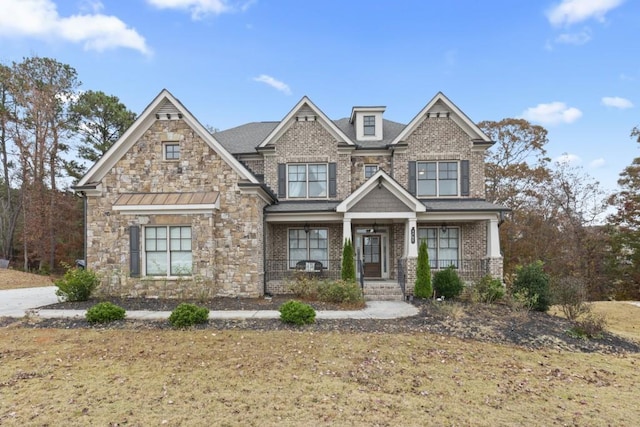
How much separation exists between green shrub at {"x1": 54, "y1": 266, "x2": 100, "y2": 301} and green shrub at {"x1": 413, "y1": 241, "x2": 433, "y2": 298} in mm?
11065

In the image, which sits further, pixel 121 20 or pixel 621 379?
pixel 121 20

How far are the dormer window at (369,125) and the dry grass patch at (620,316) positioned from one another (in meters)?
10.0

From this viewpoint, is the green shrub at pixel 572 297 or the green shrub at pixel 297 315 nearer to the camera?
the green shrub at pixel 297 315

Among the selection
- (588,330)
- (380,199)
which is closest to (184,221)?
(380,199)

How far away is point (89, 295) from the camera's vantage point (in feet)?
39.1

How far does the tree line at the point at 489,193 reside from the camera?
74.8 feet

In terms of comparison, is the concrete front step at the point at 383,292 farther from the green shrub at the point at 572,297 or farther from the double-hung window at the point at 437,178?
the green shrub at the point at 572,297

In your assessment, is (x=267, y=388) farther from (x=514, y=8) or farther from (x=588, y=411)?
(x=514, y=8)

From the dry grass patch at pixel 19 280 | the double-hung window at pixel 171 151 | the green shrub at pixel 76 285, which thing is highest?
the double-hung window at pixel 171 151

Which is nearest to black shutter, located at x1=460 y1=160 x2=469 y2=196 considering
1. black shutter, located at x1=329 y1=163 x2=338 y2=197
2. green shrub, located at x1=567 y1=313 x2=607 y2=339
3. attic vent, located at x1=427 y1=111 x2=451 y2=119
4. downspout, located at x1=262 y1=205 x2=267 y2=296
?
attic vent, located at x1=427 y1=111 x2=451 y2=119

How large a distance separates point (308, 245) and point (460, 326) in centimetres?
805

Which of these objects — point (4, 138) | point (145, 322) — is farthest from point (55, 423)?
point (4, 138)

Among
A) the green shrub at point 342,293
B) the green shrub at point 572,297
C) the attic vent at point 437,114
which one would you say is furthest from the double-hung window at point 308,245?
the green shrub at point 572,297

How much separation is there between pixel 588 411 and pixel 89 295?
13285 mm
